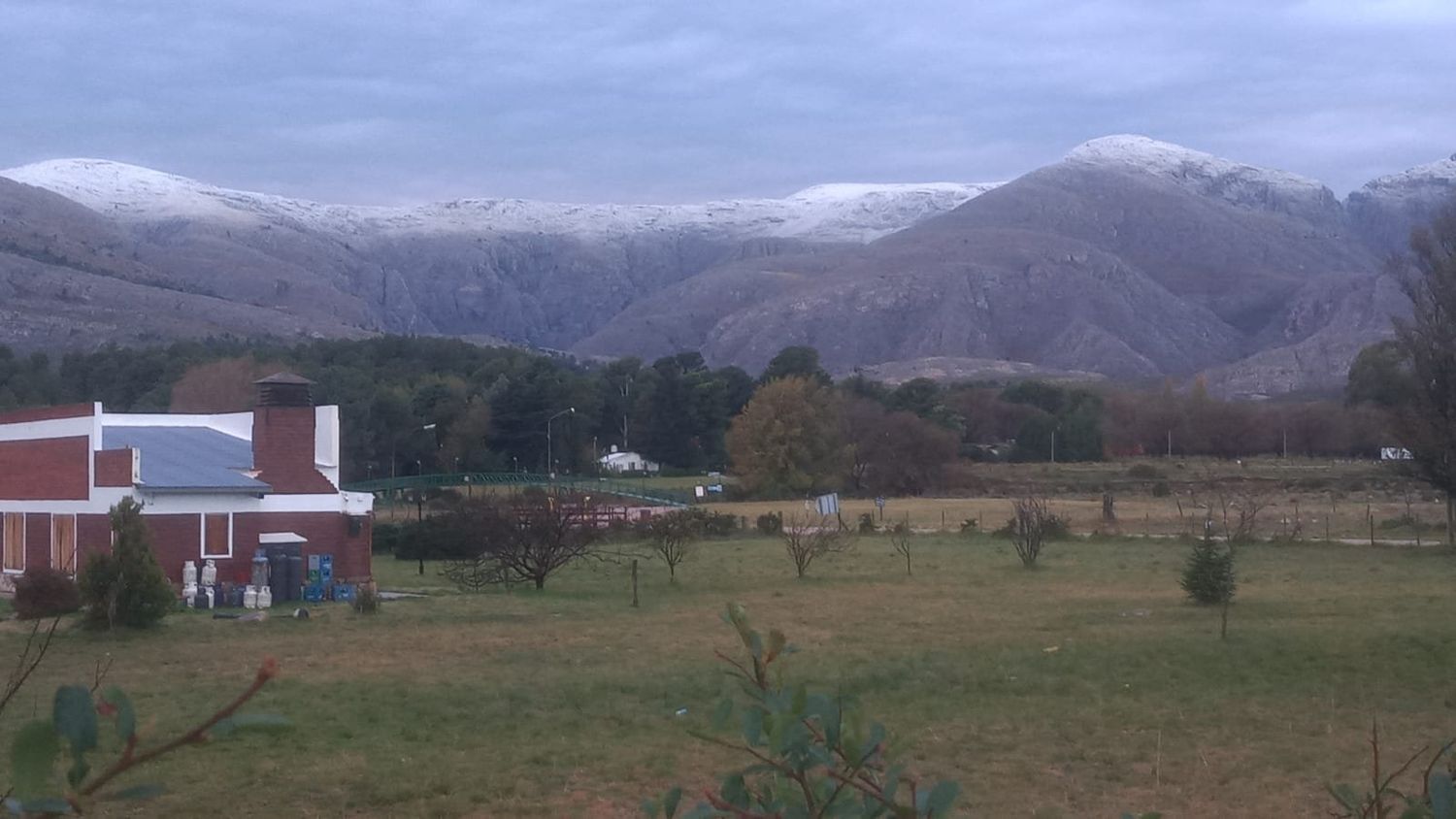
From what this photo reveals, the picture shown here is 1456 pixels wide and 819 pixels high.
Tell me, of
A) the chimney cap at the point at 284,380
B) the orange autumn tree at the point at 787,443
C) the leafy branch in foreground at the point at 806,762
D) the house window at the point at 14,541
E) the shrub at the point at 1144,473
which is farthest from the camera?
the shrub at the point at 1144,473

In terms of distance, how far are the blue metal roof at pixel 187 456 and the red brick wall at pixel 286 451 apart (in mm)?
424

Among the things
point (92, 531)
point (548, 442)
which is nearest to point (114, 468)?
point (92, 531)

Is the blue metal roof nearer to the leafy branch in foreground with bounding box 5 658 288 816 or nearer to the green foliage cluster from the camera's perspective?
the leafy branch in foreground with bounding box 5 658 288 816

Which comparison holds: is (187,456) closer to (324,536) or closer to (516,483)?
(324,536)

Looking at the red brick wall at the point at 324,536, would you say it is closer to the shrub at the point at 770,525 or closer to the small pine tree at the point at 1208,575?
the small pine tree at the point at 1208,575

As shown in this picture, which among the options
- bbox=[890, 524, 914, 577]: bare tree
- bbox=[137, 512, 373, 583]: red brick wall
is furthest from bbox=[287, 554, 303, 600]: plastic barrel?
bbox=[890, 524, 914, 577]: bare tree

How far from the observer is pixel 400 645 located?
1912 cm

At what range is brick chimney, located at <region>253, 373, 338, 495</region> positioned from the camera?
2894 cm

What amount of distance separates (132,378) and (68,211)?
398 ft

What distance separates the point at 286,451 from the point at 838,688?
82.3 feet

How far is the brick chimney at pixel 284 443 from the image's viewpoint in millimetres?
28938

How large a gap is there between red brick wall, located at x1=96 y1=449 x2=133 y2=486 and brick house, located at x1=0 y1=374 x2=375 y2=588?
24 mm

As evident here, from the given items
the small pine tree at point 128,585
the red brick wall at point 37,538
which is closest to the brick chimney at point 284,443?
the red brick wall at point 37,538

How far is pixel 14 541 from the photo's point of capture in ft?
96.7
